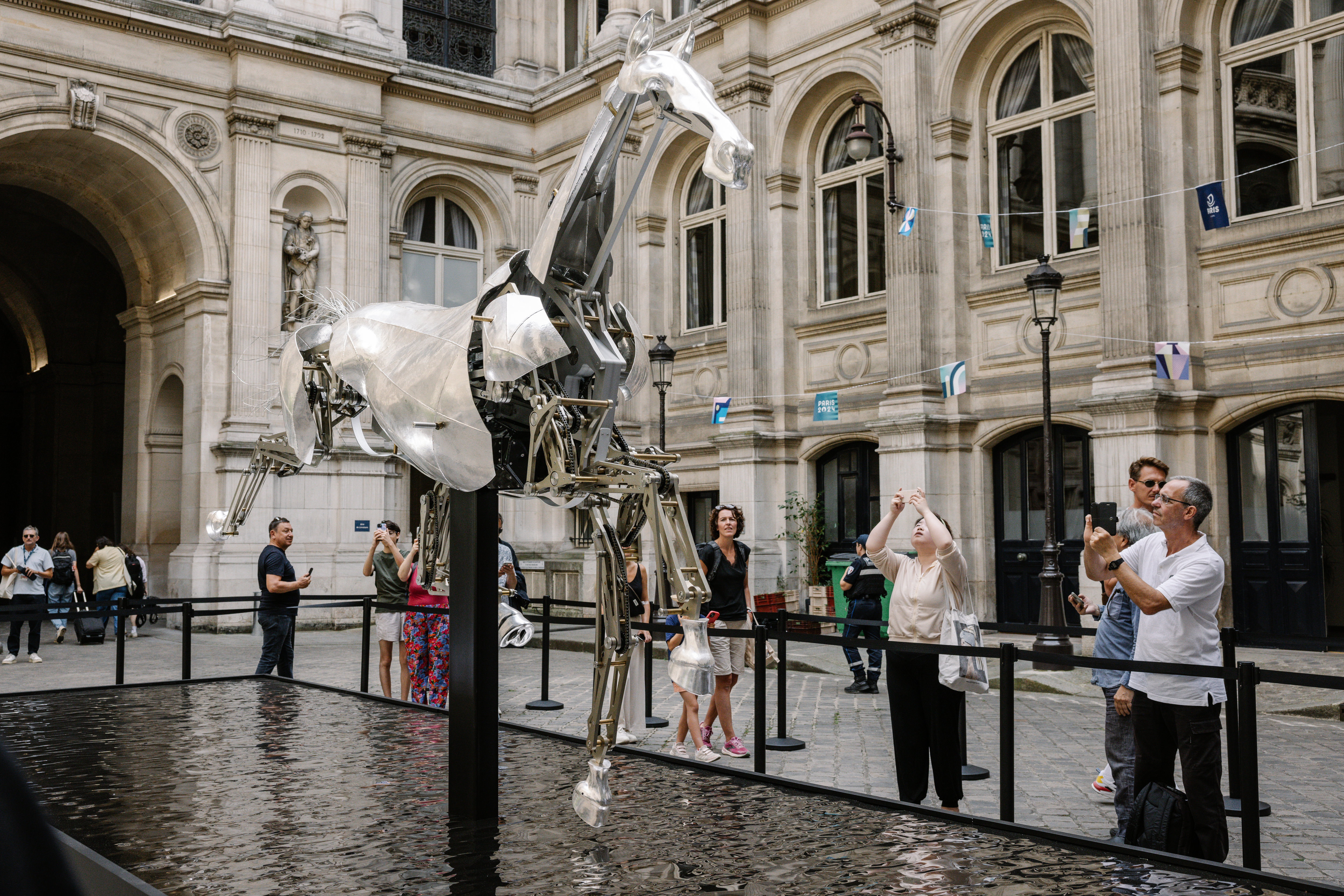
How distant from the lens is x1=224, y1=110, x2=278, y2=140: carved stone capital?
70.8 ft

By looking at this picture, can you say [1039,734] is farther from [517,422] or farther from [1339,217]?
[1339,217]

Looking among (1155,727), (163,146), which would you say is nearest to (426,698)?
(1155,727)

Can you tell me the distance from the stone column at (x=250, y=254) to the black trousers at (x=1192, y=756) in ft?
61.6

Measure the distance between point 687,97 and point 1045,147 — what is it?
14.5 metres

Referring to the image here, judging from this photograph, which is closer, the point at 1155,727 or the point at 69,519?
the point at 1155,727

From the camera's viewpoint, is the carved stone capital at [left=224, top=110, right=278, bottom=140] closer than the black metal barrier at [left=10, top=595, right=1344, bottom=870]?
No

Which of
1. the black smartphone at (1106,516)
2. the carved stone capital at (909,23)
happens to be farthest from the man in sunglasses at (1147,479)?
the carved stone capital at (909,23)

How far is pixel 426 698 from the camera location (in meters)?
9.84

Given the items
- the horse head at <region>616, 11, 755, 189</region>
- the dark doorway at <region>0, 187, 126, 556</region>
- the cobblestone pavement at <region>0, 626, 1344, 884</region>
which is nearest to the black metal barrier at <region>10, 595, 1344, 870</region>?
the cobblestone pavement at <region>0, 626, 1344, 884</region>

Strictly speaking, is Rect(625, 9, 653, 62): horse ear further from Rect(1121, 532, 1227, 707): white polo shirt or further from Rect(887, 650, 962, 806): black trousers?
Rect(887, 650, 962, 806): black trousers

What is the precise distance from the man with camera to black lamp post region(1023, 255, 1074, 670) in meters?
13.5

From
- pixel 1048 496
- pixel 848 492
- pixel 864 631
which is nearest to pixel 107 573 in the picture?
pixel 848 492

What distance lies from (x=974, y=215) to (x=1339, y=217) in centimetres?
548

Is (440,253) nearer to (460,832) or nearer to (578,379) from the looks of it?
(578,379)
